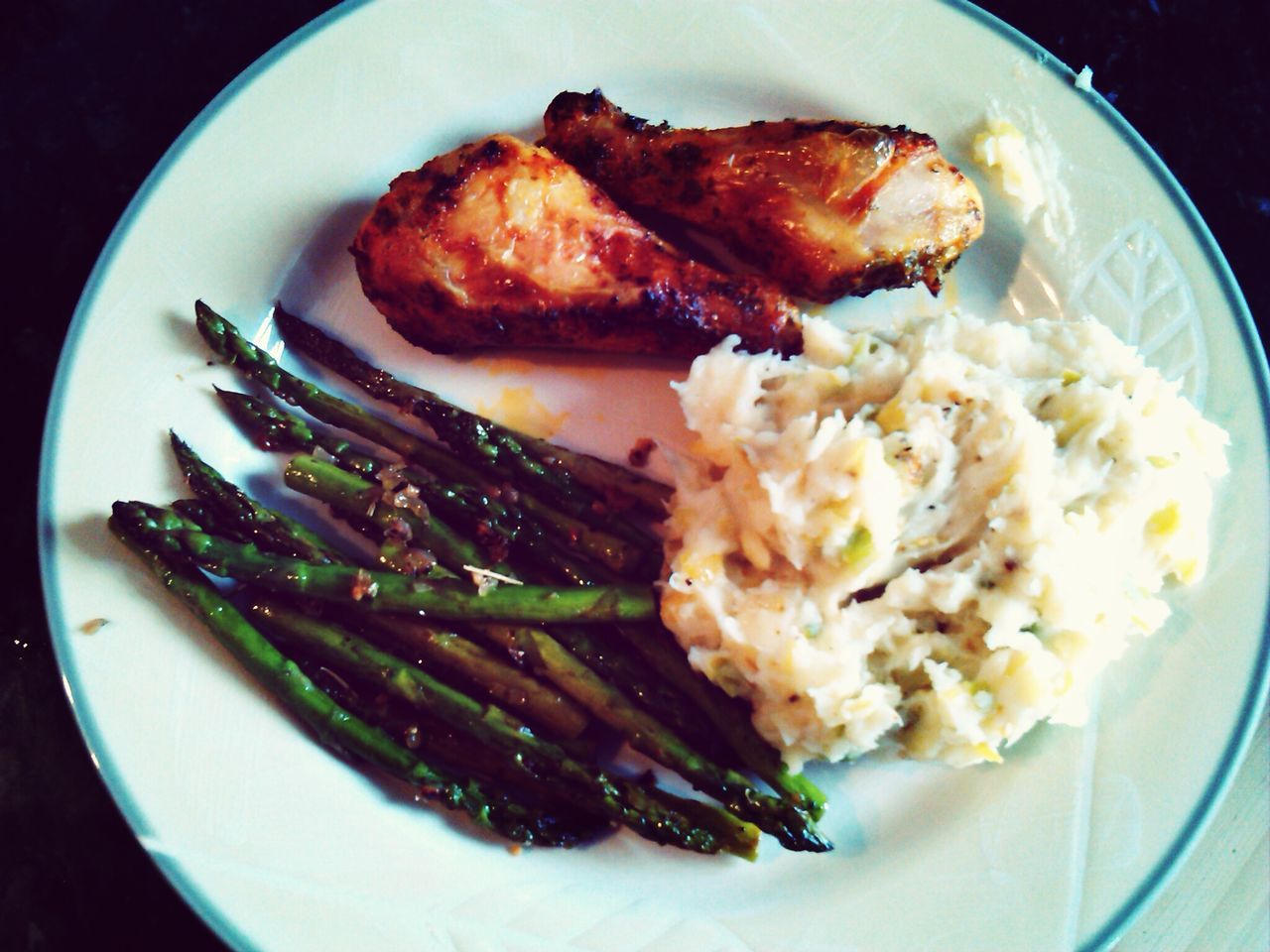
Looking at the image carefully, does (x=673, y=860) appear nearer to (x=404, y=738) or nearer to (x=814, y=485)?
(x=404, y=738)

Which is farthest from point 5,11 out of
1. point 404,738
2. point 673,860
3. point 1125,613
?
point 1125,613

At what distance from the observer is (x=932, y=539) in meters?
3.17

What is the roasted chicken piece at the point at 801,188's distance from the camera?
362 cm

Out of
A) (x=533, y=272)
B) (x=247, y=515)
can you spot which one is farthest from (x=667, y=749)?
(x=533, y=272)

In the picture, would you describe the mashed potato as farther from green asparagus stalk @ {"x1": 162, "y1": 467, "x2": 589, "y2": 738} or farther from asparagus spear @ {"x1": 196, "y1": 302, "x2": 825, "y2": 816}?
green asparagus stalk @ {"x1": 162, "y1": 467, "x2": 589, "y2": 738}

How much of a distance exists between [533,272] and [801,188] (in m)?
1.01

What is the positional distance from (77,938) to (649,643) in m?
2.13

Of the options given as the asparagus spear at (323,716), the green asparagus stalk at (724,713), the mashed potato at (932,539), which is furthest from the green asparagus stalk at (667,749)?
the asparagus spear at (323,716)

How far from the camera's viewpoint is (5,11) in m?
4.18

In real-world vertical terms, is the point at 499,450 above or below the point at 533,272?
below

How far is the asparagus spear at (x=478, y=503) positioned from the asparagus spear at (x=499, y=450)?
55mm

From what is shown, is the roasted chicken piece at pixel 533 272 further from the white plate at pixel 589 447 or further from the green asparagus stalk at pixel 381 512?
the green asparagus stalk at pixel 381 512

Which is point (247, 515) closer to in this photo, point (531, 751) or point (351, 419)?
point (351, 419)

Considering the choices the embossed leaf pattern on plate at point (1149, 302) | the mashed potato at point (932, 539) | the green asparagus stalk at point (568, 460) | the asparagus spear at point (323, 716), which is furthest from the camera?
the embossed leaf pattern on plate at point (1149, 302)
